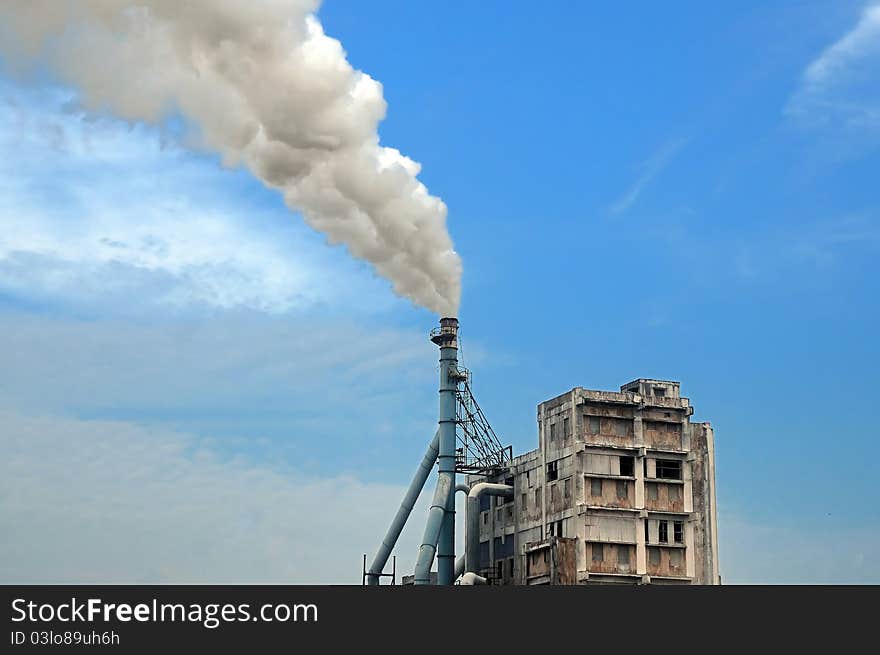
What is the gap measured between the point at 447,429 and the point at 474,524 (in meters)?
7.33

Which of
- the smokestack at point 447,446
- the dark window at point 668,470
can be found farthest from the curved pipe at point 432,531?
the dark window at point 668,470

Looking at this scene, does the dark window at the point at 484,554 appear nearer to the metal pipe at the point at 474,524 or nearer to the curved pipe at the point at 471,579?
the metal pipe at the point at 474,524

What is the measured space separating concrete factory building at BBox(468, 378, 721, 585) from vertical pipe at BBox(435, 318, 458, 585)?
7021 mm

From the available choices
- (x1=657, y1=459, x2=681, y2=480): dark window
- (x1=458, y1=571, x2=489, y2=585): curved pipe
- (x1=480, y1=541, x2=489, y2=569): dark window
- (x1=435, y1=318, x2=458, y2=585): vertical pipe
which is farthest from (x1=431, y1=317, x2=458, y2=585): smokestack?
(x1=657, y1=459, x2=681, y2=480): dark window

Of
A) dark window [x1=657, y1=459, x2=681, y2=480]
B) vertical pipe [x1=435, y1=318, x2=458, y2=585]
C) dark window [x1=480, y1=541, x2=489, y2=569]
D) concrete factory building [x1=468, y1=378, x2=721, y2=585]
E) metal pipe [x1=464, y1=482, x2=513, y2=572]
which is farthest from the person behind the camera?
dark window [x1=480, y1=541, x2=489, y2=569]

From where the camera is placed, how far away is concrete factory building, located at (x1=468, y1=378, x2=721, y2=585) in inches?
3310

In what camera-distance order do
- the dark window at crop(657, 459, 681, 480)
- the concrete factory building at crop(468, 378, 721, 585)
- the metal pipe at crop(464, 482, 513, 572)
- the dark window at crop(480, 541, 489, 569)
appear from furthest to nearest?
A: the dark window at crop(480, 541, 489, 569)
the metal pipe at crop(464, 482, 513, 572)
the dark window at crop(657, 459, 681, 480)
the concrete factory building at crop(468, 378, 721, 585)

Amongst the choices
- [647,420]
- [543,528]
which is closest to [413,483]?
[543,528]

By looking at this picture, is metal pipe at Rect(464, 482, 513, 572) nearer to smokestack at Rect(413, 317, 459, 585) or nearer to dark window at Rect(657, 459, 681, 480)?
smokestack at Rect(413, 317, 459, 585)

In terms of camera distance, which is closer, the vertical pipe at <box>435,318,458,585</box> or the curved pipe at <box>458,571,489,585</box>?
the curved pipe at <box>458,571,489,585</box>
